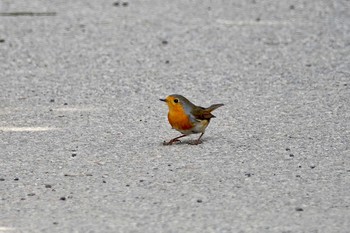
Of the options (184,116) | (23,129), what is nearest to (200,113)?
(184,116)

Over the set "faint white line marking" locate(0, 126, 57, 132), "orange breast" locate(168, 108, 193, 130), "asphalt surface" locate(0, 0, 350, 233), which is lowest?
"faint white line marking" locate(0, 126, 57, 132)

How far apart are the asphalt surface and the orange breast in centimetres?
18

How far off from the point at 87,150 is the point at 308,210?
2.14 meters

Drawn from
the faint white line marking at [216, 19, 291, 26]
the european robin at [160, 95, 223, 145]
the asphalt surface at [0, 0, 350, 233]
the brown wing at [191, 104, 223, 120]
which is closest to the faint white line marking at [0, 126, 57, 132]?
the asphalt surface at [0, 0, 350, 233]

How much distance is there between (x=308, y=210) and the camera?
615 cm

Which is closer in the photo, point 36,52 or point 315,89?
point 315,89

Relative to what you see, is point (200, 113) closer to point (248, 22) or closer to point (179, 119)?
point (179, 119)

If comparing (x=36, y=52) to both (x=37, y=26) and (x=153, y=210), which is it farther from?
(x=153, y=210)

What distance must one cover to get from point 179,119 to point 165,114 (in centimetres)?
128

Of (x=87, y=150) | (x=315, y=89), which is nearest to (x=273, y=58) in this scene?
(x=315, y=89)

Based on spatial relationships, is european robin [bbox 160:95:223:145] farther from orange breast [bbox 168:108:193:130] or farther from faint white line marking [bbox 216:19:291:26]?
faint white line marking [bbox 216:19:291:26]

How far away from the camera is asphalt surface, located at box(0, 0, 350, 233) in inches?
245

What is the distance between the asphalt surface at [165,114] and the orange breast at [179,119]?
0.18m

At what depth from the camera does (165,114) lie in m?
9.02
